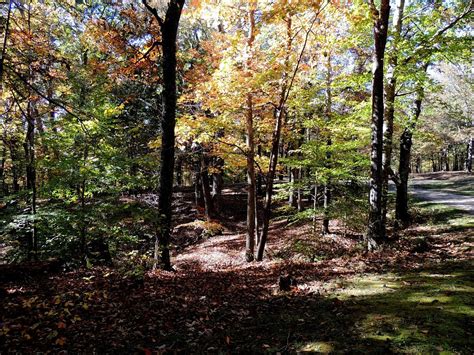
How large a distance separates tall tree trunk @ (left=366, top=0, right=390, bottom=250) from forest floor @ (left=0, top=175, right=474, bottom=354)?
76 cm

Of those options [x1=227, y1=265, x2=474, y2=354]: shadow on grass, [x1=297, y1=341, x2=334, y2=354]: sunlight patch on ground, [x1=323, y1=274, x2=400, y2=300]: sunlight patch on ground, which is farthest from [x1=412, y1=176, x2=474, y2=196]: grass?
[x1=297, y1=341, x2=334, y2=354]: sunlight patch on ground

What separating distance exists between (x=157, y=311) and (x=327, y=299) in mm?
3052

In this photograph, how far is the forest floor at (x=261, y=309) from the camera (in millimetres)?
4160

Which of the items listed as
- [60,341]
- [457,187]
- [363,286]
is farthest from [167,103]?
[457,187]

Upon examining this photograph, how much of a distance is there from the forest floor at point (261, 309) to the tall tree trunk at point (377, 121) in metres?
0.76

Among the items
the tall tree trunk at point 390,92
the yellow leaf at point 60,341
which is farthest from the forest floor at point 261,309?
the tall tree trunk at point 390,92

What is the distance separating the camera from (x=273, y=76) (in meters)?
10.1

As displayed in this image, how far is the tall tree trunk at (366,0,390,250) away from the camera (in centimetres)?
850

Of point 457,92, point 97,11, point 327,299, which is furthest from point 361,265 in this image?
point 457,92

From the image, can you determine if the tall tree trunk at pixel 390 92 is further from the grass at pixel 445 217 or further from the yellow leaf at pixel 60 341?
the yellow leaf at pixel 60 341

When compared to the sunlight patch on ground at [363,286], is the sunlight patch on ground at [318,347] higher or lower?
higher

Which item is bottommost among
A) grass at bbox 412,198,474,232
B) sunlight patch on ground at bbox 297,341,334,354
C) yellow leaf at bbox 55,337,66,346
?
sunlight patch on ground at bbox 297,341,334,354

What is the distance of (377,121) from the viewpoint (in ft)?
29.1

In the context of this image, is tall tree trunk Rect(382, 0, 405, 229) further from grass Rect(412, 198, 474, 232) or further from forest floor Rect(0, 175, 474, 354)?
forest floor Rect(0, 175, 474, 354)
